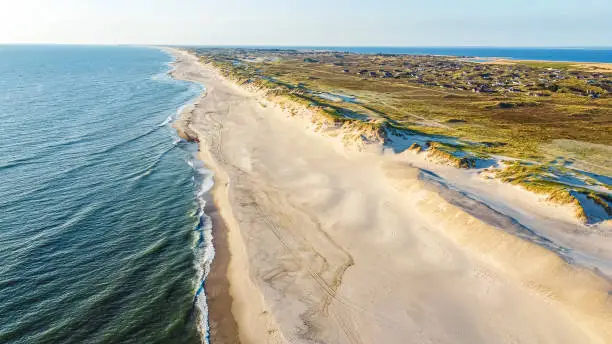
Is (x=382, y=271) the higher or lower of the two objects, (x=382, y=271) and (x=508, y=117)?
the lower

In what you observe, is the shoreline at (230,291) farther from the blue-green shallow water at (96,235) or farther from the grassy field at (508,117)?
the grassy field at (508,117)

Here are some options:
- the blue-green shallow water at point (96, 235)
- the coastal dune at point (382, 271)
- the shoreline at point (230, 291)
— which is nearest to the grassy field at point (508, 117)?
the coastal dune at point (382, 271)

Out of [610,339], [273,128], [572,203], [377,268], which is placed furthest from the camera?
[273,128]

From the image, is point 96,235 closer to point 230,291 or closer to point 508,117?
point 230,291

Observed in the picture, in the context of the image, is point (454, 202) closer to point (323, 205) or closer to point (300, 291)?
point (323, 205)

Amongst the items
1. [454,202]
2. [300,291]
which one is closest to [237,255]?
[300,291]

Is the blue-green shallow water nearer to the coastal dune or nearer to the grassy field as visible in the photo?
the coastal dune

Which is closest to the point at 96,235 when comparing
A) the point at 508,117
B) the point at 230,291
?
the point at 230,291
